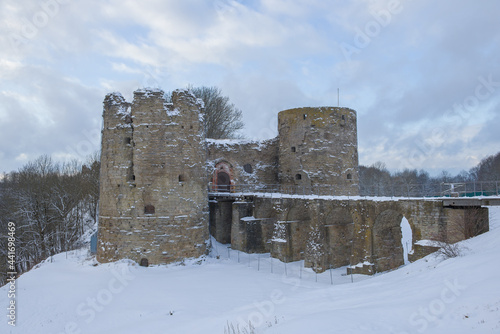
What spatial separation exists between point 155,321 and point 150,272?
477 centimetres

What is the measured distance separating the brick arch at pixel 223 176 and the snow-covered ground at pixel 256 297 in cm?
656

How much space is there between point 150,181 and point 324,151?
1123 centimetres

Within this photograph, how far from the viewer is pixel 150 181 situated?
17.1 meters

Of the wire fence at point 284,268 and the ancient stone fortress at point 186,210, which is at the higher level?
the ancient stone fortress at point 186,210

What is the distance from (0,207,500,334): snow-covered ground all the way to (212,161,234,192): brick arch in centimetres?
656

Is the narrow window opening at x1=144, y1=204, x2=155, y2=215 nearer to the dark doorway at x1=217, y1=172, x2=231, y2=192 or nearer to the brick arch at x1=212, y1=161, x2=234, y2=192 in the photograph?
the brick arch at x1=212, y1=161, x2=234, y2=192

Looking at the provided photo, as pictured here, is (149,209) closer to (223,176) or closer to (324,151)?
(223,176)

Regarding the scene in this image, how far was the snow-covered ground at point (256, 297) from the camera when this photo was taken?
7828mm

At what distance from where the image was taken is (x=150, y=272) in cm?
1600

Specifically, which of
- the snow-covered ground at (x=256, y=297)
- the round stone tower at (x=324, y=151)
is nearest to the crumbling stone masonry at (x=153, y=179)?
the snow-covered ground at (x=256, y=297)

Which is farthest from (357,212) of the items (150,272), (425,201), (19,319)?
(19,319)

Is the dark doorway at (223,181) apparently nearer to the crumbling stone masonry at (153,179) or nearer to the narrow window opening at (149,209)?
the crumbling stone masonry at (153,179)

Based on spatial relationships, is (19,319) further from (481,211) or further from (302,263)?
(481,211)

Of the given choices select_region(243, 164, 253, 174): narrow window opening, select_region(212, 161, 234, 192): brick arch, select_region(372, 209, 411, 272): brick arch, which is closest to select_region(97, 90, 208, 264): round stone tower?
select_region(212, 161, 234, 192): brick arch
